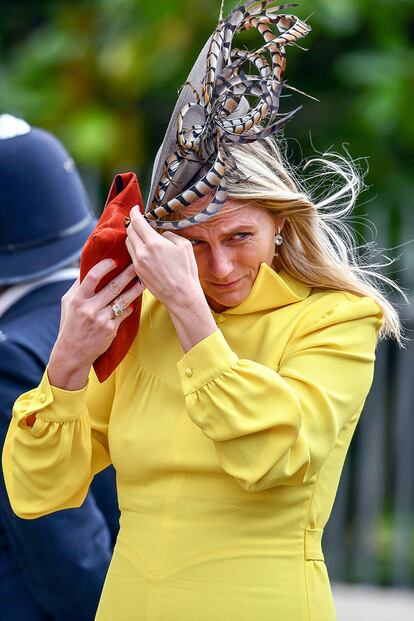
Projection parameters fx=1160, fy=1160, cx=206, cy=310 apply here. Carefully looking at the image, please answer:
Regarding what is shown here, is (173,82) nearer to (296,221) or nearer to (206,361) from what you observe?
(296,221)

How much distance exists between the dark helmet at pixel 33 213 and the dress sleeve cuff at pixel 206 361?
0.92m

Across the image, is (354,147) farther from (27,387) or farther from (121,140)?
(27,387)

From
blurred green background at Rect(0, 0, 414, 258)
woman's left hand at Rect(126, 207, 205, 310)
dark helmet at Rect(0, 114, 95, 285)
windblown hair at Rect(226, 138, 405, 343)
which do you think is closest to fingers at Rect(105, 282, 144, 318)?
woman's left hand at Rect(126, 207, 205, 310)

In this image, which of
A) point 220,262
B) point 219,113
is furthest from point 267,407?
point 219,113

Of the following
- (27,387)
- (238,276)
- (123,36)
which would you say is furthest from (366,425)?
(238,276)

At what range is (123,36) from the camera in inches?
212

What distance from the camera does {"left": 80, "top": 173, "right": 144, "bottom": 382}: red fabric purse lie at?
6.57 ft

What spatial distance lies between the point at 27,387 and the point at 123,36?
10.6 feet

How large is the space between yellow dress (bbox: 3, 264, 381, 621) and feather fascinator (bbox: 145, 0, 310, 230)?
201 mm

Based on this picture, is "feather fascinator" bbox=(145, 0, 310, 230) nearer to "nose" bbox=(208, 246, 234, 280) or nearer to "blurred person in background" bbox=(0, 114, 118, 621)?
"nose" bbox=(208, 246, 234, 280)

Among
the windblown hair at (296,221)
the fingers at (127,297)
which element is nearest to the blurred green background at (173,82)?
the windblown hair at (296,221)

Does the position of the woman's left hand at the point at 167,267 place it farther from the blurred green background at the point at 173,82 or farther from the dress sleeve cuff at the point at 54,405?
the blurred green background at the point at 173,82

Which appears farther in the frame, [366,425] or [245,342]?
[366,425]

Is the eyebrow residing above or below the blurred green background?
below
